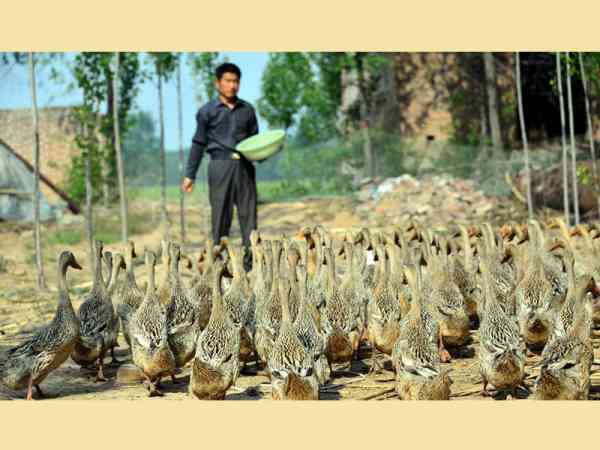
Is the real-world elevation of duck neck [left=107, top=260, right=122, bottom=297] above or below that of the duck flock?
above

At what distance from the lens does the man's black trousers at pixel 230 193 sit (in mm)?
9609

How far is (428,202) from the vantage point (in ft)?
56.7

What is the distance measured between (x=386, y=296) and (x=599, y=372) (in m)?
1.83

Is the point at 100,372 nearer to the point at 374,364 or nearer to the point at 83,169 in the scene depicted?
the point at 374,364

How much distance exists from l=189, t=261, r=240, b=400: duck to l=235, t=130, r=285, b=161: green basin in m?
3.90

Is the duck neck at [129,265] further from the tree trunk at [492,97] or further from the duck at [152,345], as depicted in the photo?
the tree trunk at [492,97]

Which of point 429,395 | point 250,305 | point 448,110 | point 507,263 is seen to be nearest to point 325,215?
point 448,110

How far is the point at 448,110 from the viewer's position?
2111 centimetres

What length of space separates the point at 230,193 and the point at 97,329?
3321 millimetres

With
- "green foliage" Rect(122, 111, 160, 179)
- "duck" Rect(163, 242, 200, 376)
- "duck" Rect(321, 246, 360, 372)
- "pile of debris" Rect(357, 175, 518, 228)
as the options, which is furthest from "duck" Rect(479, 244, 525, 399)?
"green foliage" Rect(122, 111, 160, 179)

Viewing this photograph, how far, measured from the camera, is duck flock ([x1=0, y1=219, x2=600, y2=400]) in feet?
17.9

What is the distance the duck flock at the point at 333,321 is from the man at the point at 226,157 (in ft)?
3.77

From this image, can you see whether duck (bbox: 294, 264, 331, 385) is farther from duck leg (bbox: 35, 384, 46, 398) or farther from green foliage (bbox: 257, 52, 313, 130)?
green foliage (bbox: 257, 52, 313, 130)

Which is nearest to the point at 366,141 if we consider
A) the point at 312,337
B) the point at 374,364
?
the point at 374,364
